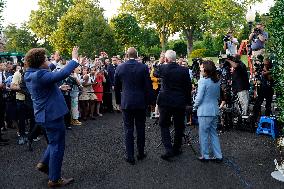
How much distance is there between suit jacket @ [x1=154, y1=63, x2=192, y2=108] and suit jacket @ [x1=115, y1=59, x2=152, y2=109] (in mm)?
316

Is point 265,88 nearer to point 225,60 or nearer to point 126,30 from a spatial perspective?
point 225,60

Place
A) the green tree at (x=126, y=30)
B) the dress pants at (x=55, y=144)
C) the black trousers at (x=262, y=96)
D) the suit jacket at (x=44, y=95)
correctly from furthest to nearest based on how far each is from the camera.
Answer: the green tree at (x=126, y=30), the black trousers at (x=262, y=96), the dress pants at (x=55, y=144), the suit jacket at (x=44, y=95)

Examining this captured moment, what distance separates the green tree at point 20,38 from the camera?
231ft

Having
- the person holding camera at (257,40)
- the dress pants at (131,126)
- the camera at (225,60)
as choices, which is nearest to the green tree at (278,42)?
the dress pants at (131,126)

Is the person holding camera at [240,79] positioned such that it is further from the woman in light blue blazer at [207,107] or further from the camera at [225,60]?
the woman in light blue blazer at [207,107]

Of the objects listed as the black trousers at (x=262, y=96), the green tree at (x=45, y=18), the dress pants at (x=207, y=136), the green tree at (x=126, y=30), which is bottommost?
the dress pants at (x=207, y=136)

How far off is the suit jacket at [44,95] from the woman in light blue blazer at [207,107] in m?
2.60

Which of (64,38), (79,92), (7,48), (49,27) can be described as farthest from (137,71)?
(7,48)

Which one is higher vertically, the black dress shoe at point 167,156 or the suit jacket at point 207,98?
the suit jacket at point 207,98

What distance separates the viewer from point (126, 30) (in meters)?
41.7

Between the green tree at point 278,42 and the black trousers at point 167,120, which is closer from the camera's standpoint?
the green tree at point 278,42

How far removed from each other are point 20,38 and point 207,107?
69353 millimetres

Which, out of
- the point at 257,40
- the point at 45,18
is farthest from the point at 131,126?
the point at 45,18

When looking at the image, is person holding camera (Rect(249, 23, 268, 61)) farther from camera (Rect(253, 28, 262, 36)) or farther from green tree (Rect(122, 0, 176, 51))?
green tree (Rect(122, 0, 176, 51))
